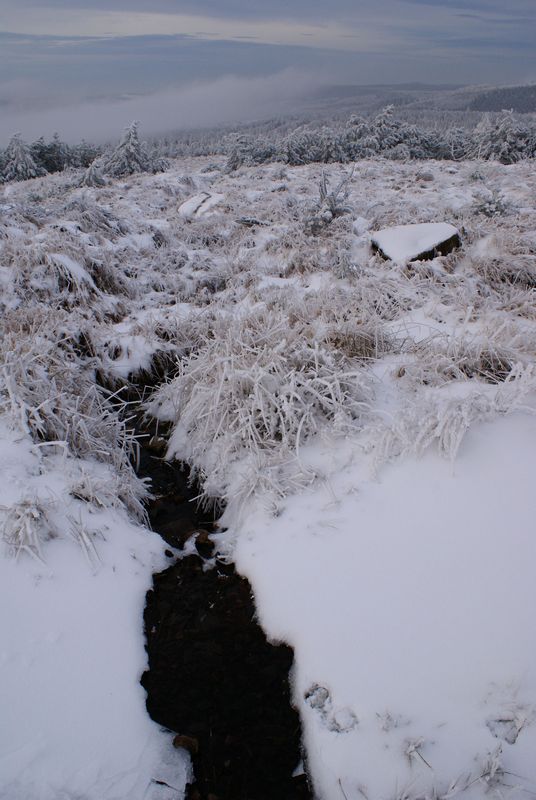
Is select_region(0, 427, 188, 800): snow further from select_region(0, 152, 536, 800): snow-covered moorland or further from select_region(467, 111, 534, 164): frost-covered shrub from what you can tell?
select_region(467, 111, 534, 164): frost-covered shrub

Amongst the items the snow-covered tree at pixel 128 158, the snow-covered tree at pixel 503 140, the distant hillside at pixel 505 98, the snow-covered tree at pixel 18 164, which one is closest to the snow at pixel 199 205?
the snow-covered tree at pixel 128 158

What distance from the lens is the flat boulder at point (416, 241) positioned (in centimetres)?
687

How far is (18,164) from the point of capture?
20.4 meters

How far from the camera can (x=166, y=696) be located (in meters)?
2.35

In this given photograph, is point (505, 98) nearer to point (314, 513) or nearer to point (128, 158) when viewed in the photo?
point (128, 158)

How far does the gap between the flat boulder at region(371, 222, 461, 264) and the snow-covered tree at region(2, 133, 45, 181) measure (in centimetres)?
1984

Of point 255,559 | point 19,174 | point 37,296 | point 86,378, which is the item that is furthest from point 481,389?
point 19,174

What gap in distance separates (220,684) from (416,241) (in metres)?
6.76

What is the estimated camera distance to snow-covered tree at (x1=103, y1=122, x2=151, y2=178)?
60.6 feet

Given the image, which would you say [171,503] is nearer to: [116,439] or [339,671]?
[116,439]

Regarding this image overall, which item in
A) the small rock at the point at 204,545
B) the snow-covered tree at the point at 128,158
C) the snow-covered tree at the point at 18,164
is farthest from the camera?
the snow-covered tree at the point at 18,164

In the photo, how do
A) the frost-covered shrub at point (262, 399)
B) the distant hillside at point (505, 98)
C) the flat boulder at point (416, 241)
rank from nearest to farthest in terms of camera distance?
the frost-covered shrub at point (262, 399)
the flat boulder at point (416, 241)
the distant hillside at point (505, 98)

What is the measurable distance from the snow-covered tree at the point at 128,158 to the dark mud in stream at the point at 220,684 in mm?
19404

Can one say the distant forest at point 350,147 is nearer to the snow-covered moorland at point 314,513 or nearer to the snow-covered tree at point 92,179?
the snow-covered tree at point 92,179
